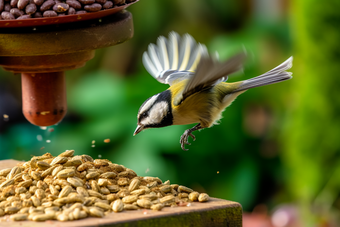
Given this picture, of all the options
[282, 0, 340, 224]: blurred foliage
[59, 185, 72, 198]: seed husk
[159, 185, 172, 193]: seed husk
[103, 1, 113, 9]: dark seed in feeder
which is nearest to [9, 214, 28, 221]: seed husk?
[59, 185, 72, 198]: seed husk

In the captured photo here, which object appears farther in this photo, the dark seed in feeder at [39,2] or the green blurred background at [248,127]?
the green blurred background at [248,127]

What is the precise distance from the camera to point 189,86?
A: 5.84 ft

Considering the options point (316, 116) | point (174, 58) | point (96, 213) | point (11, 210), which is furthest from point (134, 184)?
point (316, 116)

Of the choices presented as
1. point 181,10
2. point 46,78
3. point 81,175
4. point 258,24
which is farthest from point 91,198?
point 181,10

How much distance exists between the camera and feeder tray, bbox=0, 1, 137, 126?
162 cm

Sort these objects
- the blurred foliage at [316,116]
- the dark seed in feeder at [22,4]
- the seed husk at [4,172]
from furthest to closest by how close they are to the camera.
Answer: the blurred foliage at [316,116] < the seed husk at [4,172] < the dark seed in feeder at [22,4]

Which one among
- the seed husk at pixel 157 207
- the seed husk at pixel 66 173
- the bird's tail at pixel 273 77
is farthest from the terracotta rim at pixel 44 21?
the bird's tail at pixel 273 77

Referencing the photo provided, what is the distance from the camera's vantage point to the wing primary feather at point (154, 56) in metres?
2.37

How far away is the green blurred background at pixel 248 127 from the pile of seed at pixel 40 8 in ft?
7.43

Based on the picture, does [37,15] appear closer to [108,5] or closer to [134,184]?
[108,5]

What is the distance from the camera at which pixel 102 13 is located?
1685 mm

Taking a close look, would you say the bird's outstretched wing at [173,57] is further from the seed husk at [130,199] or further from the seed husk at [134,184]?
the seed husk at [130,199]

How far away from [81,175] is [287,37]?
365 centimetres

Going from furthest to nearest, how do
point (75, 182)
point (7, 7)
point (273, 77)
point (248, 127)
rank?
point (248, 127) → point (273, 77) → point (75, 182) → point (7, 7)
